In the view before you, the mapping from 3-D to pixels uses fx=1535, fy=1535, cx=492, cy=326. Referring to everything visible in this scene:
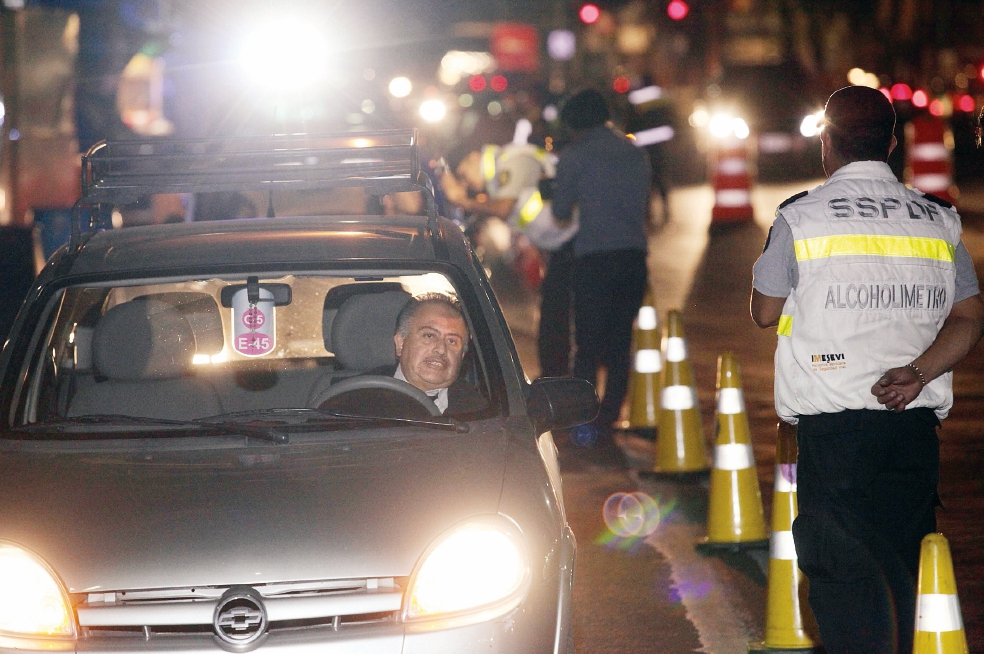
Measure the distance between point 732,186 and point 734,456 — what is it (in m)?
15.4

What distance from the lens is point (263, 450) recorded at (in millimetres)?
4328

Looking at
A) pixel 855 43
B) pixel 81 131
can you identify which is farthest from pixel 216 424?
pixel 855 43

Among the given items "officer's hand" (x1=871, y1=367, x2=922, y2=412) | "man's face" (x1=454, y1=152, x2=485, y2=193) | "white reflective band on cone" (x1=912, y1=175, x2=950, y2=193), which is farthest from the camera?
"white reflective band on cone" (x1=912, y1=175, x2=950, y2=193)

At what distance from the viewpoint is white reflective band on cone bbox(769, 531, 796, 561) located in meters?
5.29

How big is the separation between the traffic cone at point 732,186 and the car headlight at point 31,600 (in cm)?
1744

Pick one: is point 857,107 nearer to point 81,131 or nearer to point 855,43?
point 81,131

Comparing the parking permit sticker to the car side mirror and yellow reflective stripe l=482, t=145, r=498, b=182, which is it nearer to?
the car side mirror

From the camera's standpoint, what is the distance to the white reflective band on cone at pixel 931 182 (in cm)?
2055

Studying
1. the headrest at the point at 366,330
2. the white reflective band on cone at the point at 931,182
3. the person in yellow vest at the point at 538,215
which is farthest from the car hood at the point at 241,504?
the white reflective band on cone at the point at 931,182

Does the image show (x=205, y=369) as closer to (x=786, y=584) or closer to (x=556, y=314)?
(x=786, y=584)

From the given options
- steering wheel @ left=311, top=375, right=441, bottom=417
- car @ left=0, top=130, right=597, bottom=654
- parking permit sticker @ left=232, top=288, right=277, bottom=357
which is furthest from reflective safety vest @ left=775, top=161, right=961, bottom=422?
parking permit sticker @ left=232, top=288, right=277, bottom=357

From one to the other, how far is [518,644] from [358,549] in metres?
0.45

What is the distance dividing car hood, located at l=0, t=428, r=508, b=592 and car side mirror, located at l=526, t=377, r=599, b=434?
18 cm

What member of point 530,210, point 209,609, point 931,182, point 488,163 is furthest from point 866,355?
point 931,182
